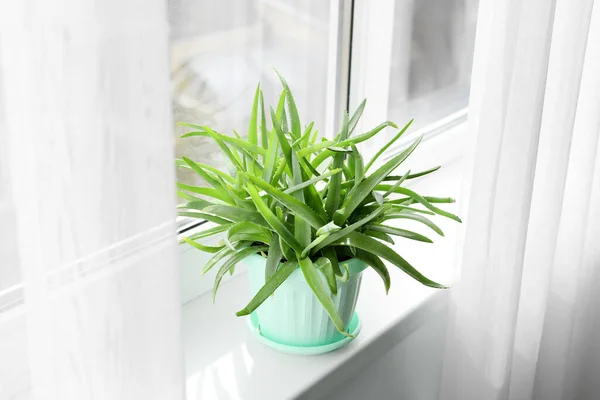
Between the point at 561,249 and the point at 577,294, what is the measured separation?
7cm

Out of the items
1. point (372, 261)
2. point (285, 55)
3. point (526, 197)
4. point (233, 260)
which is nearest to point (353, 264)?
point (372, 261)

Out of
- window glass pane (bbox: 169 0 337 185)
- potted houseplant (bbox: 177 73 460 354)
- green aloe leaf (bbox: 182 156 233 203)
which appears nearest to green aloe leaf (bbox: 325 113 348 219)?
potted houseplant (bbox: 177 73 460 354)

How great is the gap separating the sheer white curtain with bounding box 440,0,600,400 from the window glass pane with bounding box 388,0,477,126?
0.33 metres

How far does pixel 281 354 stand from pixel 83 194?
45 cm

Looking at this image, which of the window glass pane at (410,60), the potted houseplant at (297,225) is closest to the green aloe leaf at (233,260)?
the potted houseplant at (297,225)

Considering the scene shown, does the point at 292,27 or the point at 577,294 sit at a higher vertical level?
the point at 292,27

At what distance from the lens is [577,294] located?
46.1 inches

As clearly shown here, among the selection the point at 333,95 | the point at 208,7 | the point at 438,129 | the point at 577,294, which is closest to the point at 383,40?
the point at 333,95

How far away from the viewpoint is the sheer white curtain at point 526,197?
0.89 m

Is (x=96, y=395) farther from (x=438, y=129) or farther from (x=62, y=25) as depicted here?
(x=438, y=129)

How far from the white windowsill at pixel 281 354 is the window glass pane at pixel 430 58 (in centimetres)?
29

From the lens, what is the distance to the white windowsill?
33.0 inches

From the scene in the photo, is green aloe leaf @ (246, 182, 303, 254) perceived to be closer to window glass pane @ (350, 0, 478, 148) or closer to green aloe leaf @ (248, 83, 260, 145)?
green aloe leaf @ (248, 83, 260, 145)

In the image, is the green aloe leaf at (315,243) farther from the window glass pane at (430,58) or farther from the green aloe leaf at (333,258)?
the window glass pane at (430,58)
